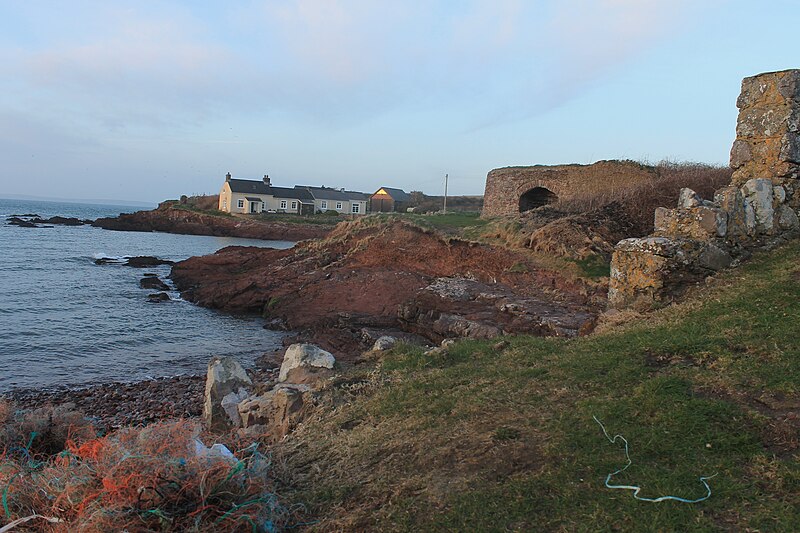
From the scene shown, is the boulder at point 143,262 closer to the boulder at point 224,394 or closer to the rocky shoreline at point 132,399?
the rocky shoreline at point 132,399

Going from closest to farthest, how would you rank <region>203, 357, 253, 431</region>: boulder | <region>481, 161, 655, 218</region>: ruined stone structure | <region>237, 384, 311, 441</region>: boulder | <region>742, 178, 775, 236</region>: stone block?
<region>237, 384, 311, 441</region>: boulder < <region>203, 357, 253, 431</region>: boulder < <region>742, 178, 775, 236</region>: stone block < <region>481, 161, 655, 218</region>: ruined stone structure

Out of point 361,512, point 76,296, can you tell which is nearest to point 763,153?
point 361,512

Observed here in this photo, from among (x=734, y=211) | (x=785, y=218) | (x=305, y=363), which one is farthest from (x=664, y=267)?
(x=305, y=363)

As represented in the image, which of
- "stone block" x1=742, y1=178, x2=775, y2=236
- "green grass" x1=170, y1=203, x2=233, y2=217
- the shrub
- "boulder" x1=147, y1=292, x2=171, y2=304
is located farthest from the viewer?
"green grass" x1=170, y1=203, x2=233, y2=217

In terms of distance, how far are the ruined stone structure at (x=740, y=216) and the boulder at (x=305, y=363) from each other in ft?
15.3

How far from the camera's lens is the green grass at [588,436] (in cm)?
348

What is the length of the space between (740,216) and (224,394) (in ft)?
27.7

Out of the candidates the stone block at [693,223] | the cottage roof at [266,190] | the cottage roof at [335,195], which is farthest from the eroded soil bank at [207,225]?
the stone block at [693,223]

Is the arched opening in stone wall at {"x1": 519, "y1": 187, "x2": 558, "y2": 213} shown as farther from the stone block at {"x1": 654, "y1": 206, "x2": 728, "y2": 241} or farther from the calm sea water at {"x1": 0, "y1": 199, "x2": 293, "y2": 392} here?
the stone block at {"x1": 654, "y1": 206, "x2": 728, "y2": 241}

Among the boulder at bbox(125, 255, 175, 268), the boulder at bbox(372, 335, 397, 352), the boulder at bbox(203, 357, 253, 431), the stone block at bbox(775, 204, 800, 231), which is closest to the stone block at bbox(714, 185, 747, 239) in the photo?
the stone block at bbox(775, 204, 800, 231)

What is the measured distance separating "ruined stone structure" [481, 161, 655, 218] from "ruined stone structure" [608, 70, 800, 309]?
12.1 meters

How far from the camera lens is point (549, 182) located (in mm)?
25562

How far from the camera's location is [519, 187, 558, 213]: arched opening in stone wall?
27109mm

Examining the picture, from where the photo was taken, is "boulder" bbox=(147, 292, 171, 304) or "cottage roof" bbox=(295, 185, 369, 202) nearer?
"boulder" bbox=(147, 292, 171, 304)
